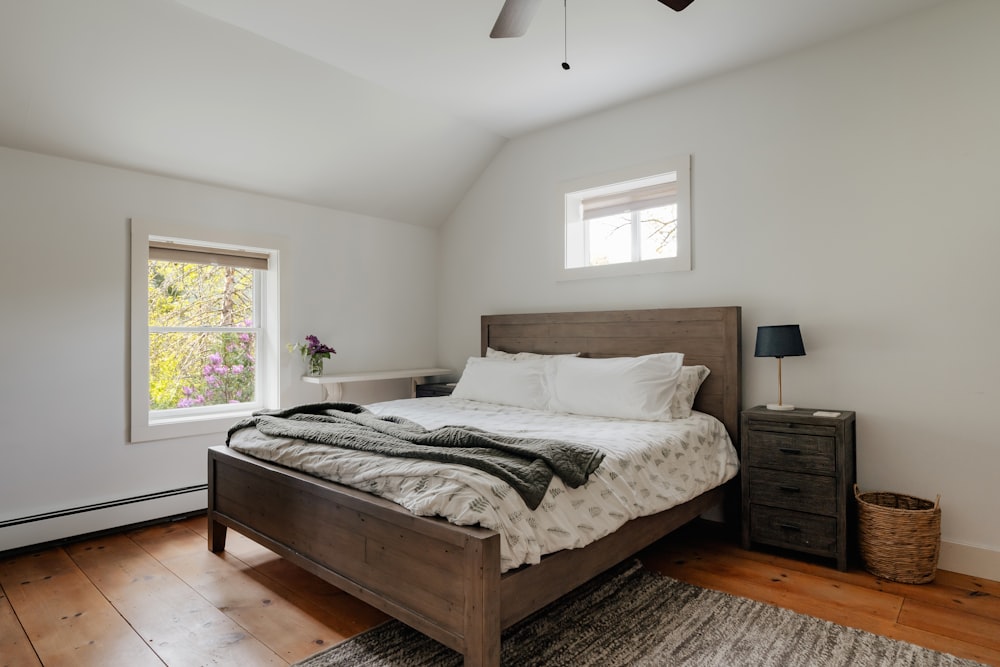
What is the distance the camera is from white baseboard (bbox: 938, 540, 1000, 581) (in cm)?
261

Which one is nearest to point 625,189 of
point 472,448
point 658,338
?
point 658,338

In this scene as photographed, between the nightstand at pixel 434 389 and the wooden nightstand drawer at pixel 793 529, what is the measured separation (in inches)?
92.2

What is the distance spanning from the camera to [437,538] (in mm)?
1766

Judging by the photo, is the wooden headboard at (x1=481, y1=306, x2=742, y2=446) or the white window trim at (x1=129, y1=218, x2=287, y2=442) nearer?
the wooden headboard at (x1=481, y1=306, x2=742, y2=446)

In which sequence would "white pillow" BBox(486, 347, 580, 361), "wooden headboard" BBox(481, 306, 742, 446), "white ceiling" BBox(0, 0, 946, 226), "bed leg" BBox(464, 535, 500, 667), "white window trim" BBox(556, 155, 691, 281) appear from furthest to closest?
"white pillow" BBox(486, 347, 580, 361) < "white window trim" BBox(556, 155, 691, 281) < "wooden headboard" BBox(481, 306, 742, 446) < "white ceiling" BBox(0, 0, 946, 226) < "bed leg" BBox(464, 535, 500, 667)

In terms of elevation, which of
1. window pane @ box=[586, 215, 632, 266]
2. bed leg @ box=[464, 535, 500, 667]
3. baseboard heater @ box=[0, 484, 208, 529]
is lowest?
baseboard heater @ box=[0, 484, 208, 529]

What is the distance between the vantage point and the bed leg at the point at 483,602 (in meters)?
1.64

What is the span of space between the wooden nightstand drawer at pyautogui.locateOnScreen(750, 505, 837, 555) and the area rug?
0.59 meters

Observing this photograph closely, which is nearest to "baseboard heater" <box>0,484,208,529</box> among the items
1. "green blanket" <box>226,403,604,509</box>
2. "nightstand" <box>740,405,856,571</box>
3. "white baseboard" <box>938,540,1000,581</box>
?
"green blanket" <box>226,403,604,509</box>

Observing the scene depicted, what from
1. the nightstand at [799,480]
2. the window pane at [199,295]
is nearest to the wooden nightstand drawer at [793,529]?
the nightstand at [799,480]

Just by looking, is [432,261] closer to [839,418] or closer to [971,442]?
[839,418]

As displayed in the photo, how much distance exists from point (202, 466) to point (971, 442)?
420 centimetres

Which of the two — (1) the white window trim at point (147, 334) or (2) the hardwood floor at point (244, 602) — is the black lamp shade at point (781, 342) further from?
(1) the white window trim at point (147, 334)

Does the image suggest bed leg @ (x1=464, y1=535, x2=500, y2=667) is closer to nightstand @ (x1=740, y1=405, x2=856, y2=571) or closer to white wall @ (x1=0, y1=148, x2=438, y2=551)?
nightstand @ (x1=740, y1=405, x2=856, y2=571)
